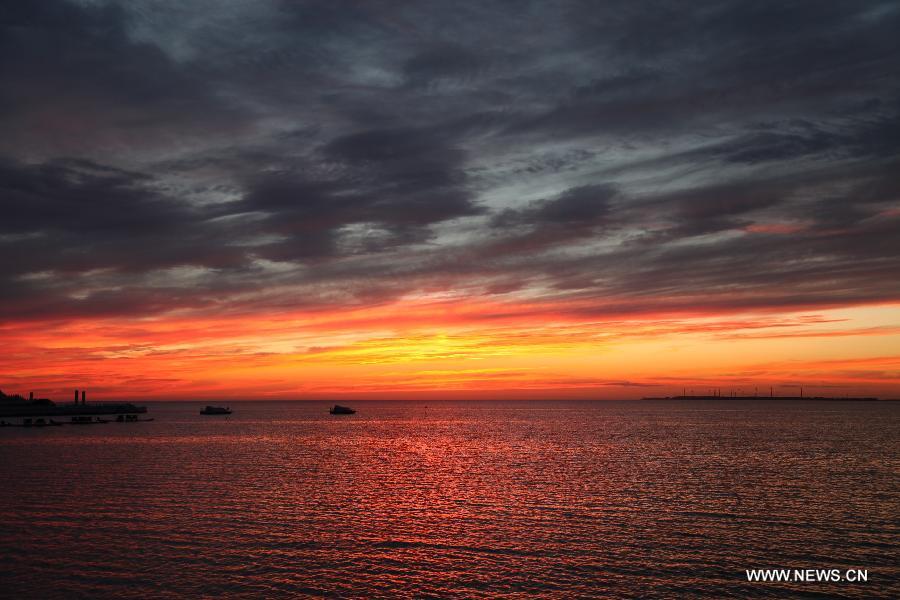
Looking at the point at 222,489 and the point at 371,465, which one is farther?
the point at 371,465

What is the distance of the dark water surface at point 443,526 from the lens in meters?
35.2

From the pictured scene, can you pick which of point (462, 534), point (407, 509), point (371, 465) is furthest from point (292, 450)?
point (462, 534)

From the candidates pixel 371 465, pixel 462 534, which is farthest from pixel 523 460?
pixel 462 534

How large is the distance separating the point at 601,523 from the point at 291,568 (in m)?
24.0

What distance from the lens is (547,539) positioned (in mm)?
44219

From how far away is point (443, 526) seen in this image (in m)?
48.9

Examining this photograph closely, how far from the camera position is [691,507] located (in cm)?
5484

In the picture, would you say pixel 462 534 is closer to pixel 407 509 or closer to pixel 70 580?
pixel 407 509

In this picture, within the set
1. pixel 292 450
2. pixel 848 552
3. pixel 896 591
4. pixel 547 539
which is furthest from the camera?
pixel 292 450

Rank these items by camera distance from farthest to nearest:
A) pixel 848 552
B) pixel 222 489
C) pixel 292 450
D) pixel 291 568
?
pixel 292 450, pixel 222 489, pixel 848 552, pixel 291 568

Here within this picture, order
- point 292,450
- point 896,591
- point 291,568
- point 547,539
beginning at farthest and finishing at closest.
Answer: point 292,450 < point 547,539 < point 291,568 < point 896,591

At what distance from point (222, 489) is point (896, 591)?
55.7 m

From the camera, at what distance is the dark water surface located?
35.2 metres

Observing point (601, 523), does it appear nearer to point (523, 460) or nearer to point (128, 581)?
point (128, 581)
